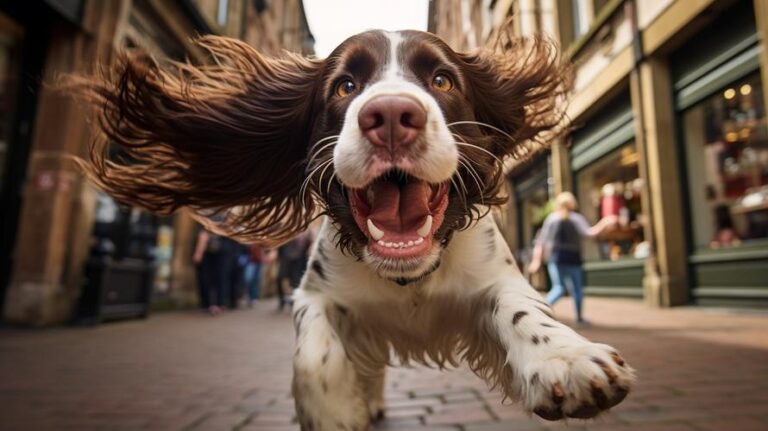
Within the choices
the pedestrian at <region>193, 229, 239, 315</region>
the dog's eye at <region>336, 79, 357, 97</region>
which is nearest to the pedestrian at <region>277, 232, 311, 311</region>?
the pedestrian at <region>193, 229, 239, 315</region>

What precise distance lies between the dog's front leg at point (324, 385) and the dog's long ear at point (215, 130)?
0.85 m

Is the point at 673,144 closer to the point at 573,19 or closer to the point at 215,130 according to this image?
the point at 573,19

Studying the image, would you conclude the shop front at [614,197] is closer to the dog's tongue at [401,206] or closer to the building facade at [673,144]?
the building facade at [673,144]

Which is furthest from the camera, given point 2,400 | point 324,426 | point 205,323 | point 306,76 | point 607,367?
point 205,323

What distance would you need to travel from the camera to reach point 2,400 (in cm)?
339

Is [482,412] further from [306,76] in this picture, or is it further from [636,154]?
[636,154]

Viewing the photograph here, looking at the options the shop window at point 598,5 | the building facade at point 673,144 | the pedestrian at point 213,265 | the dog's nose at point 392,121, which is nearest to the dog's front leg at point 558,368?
the dog's nose at point 392,121

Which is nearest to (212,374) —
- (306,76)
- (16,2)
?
(306,76)

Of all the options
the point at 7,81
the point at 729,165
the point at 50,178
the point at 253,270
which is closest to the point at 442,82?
the point at 50,178

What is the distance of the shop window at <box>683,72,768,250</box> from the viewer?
741 cm

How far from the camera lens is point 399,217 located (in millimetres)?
1828

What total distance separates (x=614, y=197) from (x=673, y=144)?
1.83 meters

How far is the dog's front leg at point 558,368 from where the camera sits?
4.78ft

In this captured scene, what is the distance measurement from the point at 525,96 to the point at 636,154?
801 cm
